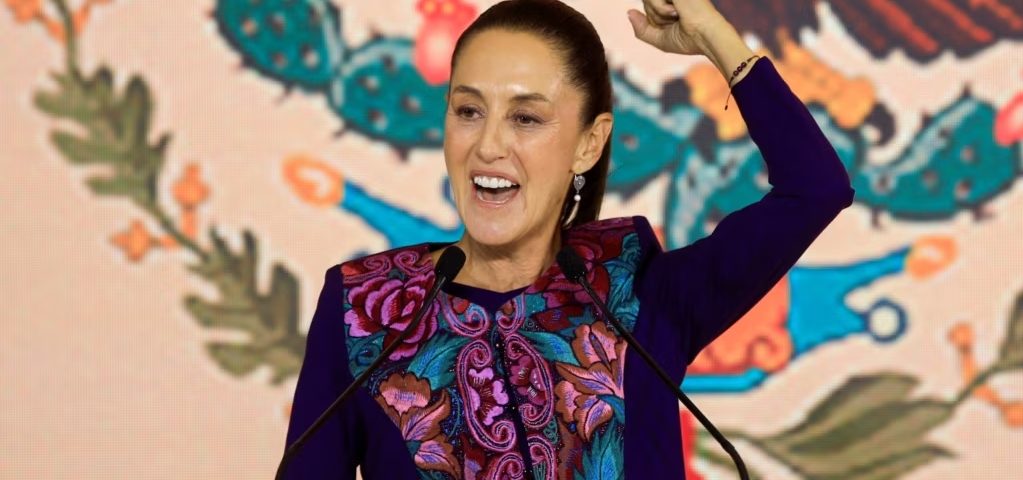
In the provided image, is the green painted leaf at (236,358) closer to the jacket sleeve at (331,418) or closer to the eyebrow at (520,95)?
the jacket sleeve at (331,418)

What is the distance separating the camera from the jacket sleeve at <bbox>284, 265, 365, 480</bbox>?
1493mm

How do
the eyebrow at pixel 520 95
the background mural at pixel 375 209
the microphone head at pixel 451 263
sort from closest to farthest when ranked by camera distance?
the microphone head at pixel 451 263 → the eyebrow at pixel 520 95 → the background mural at pixel 375 209

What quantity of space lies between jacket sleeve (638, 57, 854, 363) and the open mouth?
0.20 m

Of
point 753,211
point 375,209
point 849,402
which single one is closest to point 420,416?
point 753,211

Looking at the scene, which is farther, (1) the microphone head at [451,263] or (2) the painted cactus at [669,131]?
(2) the painted cactus at [669,131]

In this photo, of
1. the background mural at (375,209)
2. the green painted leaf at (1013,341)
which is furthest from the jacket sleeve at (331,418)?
the green painted leaf at (1013,341)

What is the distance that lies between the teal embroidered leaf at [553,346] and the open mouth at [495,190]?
15 centimetres

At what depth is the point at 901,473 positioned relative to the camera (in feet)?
9.07

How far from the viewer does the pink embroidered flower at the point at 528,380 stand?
1494mm

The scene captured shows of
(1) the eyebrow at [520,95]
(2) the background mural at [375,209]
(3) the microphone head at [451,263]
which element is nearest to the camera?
(3) the microphone head at [451,263]

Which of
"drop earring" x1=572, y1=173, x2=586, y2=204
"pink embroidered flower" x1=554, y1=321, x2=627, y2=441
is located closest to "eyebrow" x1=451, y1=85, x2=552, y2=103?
"drop earring" x1=572, y1=173, x2=586, y2=204

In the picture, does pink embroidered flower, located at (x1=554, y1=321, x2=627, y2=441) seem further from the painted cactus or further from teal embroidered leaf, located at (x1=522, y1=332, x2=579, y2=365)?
the painted cactus

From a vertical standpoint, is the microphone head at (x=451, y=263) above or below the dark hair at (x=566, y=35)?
below

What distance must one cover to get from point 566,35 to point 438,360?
1.24 feet
